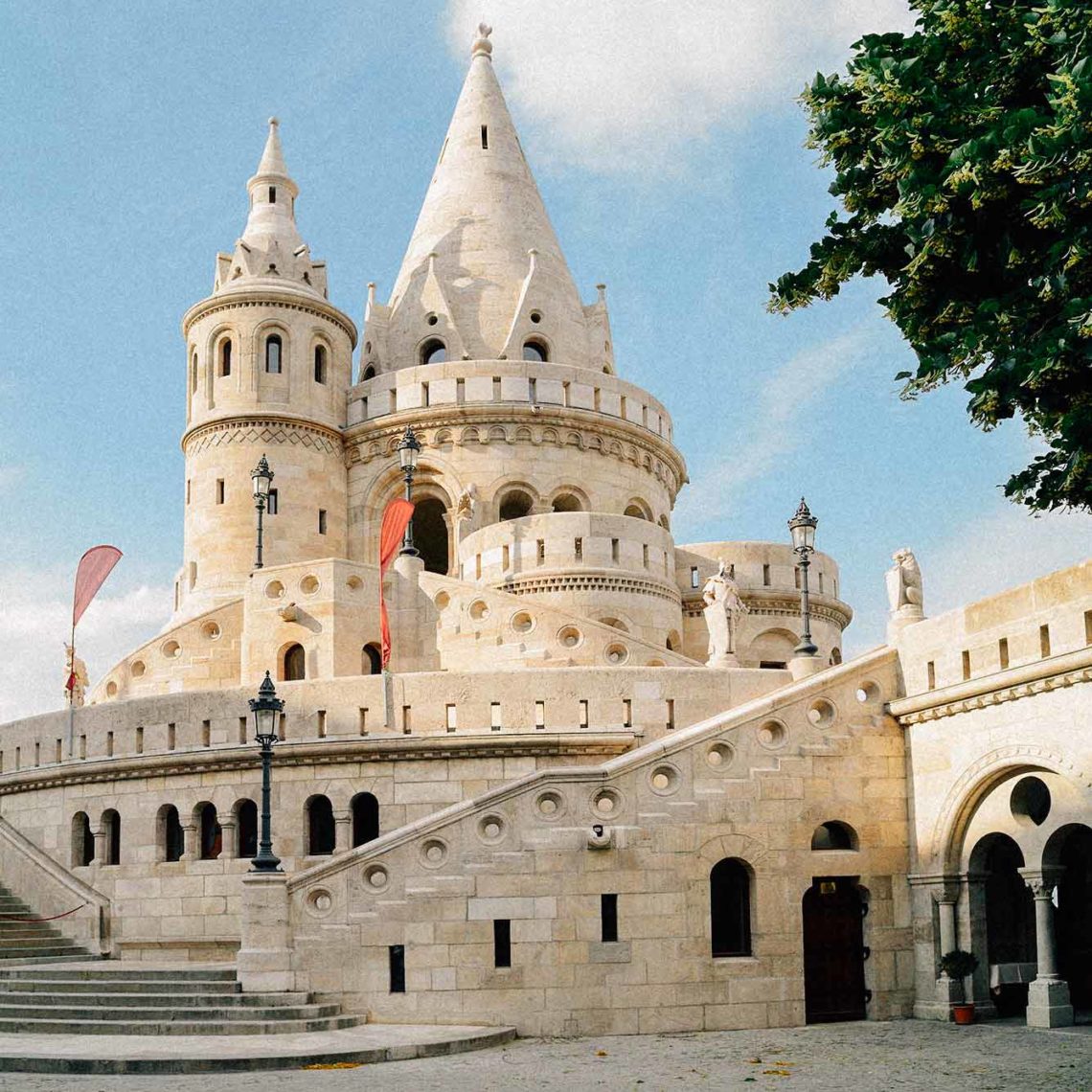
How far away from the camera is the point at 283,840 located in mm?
23438

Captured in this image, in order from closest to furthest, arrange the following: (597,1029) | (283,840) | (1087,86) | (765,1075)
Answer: (1087,86) < (765,1075) < (597,1029) < (283,840)

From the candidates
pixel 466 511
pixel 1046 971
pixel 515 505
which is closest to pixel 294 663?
pixel 466 511

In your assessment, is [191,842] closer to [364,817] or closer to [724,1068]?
[364,817]

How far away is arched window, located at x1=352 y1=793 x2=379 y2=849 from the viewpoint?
23250 mm

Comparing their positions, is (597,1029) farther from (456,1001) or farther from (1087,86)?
(1087,86)

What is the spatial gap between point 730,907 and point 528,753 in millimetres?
4469

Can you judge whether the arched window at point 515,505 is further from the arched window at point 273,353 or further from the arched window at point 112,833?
the arched window at point 112,833

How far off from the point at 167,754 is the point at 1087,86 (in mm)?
17606

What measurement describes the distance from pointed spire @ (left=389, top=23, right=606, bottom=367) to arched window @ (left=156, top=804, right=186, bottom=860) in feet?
54.2

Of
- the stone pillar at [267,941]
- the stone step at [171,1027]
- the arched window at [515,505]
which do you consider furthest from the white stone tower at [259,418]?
the stone step at [171,1027]

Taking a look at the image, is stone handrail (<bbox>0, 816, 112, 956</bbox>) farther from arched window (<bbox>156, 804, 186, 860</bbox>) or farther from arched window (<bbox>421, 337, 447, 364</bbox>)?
arched window (<bbox>421, 337, 447, 364</bbox>)

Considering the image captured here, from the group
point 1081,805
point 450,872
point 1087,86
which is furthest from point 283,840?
point 1087,86

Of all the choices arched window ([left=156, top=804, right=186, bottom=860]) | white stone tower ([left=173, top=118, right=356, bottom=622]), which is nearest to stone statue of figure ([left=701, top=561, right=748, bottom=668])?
arched window ([left=156, top=804, right=186, bottom=860])

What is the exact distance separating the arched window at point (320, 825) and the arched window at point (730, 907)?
6.88 m
